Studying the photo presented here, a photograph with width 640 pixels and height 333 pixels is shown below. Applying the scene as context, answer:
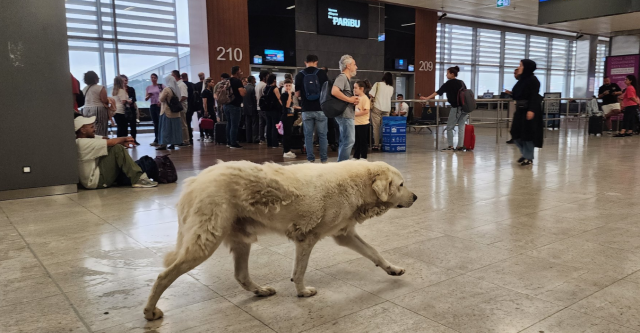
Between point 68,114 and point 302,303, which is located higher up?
point 68,114

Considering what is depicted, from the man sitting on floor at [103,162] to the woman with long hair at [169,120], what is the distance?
12.6 ft

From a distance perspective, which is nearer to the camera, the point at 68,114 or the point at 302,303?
the point at 302,303

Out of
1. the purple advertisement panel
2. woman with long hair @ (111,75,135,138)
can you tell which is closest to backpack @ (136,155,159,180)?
woman with long hair @ (111,75,135,138)

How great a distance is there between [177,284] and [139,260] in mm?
612

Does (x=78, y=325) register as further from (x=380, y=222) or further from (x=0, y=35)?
(x=0, y=35)

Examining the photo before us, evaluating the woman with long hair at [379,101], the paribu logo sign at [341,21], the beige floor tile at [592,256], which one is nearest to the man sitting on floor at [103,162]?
the beige floor tile at [592,256]

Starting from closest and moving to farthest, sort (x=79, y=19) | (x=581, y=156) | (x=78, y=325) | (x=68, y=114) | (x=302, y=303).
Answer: (x=78, y=325) < (x=302, y=303) < (x=68, y=114) < (x=581, y=156) < (x=79, y=19)

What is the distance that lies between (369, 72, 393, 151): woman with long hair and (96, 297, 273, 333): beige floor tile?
27.1 feet

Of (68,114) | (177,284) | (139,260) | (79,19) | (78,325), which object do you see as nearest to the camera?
(78,325)

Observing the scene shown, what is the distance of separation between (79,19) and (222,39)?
4775 millimetres

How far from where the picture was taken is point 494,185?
6152 mm

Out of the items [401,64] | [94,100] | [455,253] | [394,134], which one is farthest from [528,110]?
[401,64]

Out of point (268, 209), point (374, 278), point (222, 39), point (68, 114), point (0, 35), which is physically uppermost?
point (222, 39)

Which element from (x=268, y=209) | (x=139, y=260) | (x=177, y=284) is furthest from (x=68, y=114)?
(x=268, y=209)
